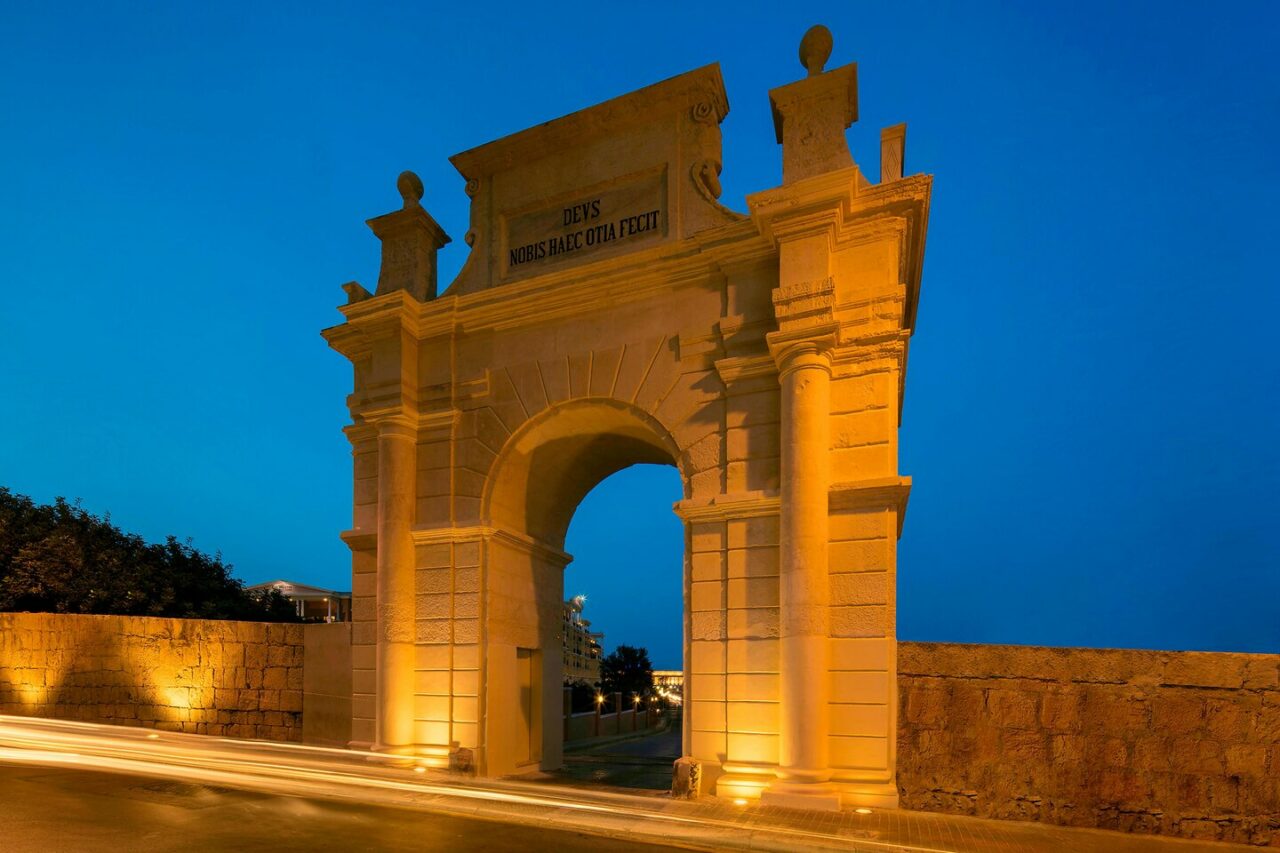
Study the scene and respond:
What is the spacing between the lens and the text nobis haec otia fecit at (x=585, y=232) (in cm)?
1102

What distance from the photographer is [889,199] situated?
363 inches

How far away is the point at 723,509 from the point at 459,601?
425 centimetres

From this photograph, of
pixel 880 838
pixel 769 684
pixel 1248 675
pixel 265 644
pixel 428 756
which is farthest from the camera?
pixel 265 644

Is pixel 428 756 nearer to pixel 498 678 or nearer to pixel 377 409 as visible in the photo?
pixel 498 678

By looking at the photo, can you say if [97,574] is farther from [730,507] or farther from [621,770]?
[730,507]

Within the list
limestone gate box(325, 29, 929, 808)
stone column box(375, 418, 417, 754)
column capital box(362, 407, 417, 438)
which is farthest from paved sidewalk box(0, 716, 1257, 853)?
column capital box(362, 407, 417, 438)

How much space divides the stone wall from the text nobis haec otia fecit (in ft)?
21.8

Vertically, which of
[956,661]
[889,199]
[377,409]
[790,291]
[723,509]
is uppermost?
[889,199]

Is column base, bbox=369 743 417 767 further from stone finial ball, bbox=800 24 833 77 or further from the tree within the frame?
the tree

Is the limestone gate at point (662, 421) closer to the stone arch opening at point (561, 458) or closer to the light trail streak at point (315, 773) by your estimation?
the stone arch opening at point (561, 458)

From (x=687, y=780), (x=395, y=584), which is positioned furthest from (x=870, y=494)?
(x=395, y=584)

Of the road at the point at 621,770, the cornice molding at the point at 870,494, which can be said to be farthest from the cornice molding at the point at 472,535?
the cornice molding at the point at 870,494

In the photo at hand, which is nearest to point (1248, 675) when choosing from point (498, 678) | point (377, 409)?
point (498, 678)

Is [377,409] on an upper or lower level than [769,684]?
upper
